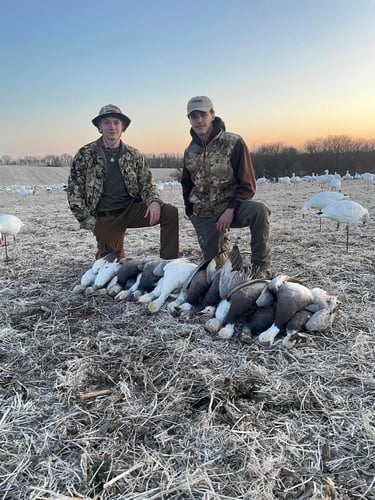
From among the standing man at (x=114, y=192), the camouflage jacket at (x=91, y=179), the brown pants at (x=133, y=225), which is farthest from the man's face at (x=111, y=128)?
the brown pants at (x=133, y=225)

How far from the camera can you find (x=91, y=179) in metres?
5.47

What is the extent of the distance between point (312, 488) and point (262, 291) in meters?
1.82

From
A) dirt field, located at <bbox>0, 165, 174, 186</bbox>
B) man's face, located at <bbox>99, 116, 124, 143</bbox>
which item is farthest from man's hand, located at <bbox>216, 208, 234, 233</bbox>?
dirt field, located at <bbox>0, 165, 174, 186</bbox>

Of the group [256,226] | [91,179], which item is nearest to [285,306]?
[256,226]

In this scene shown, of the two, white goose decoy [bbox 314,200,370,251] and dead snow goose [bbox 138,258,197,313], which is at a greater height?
white goose decoy [bbox 314,200,370,251]

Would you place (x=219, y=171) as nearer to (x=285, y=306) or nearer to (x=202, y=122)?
(x=202, y=122)

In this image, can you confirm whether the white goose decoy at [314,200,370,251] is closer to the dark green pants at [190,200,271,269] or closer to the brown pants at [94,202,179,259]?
the dark green pants at [190,200,271,269]

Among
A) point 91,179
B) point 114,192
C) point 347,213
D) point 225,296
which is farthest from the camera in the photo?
point 347,213

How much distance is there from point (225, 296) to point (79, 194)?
9.09ft

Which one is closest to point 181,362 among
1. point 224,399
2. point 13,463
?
point 224,399

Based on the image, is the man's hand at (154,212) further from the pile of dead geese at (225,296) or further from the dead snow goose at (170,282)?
the dead snow goose at (170,282)

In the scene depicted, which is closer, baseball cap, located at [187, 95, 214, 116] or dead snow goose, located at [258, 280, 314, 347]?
dead snow goose, located at [258, 280, 314, 347]

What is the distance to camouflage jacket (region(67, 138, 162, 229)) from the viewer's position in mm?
5418

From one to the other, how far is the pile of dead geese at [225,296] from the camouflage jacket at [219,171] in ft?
3.74
